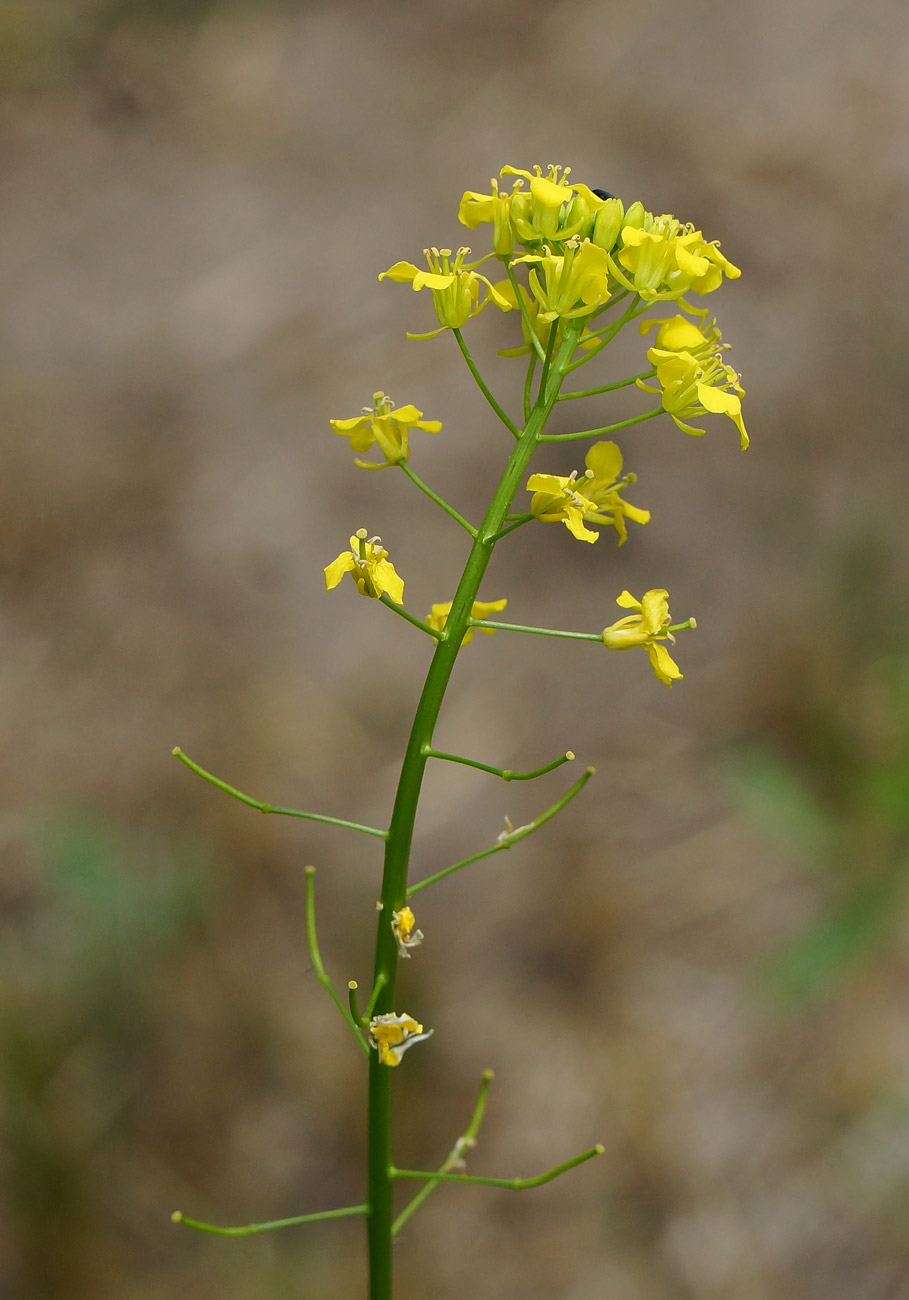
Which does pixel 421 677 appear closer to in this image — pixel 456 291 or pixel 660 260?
pixel 456 291

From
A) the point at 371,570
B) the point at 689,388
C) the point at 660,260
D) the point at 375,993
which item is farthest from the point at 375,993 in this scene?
the point at 660,260

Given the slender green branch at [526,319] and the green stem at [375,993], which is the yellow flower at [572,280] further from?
the green stem at [375,993]

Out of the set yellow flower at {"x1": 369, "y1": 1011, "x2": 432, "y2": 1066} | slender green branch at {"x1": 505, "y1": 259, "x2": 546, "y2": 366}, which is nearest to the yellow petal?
slender green branch at {"x1": 505, "y1": 259, "x2": 546, "y2": 366}

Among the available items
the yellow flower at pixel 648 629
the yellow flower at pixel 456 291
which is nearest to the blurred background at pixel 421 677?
the yellow flower at pixel 648 629

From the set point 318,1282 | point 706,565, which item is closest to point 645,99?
point 706,565

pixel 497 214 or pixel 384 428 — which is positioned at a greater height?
pixel 497 214
